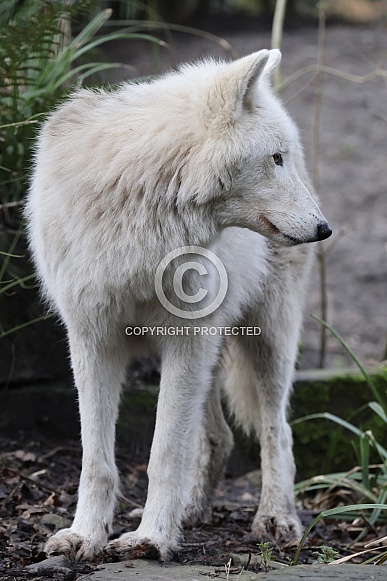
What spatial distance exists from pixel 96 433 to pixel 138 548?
511 mm

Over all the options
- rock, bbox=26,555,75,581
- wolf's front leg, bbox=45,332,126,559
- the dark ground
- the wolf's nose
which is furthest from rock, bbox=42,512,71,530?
the wolf's nose

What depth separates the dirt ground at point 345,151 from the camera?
770cm

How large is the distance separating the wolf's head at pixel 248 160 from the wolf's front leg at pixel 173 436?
0.60 metres

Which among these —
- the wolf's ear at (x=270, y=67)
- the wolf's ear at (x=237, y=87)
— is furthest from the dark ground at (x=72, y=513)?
the wolf's ear at (x=270, y=67)

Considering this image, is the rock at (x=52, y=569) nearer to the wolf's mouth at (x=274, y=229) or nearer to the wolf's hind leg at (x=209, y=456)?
the wolf's hind leg at (x=209, y=456)

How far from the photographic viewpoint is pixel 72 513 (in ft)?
12.6

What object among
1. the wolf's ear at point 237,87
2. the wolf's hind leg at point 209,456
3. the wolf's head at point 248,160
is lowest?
the wolf's hind leg at point 209,456

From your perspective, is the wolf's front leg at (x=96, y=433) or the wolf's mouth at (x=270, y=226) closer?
the wolf's mouth at (x=270, y=226)

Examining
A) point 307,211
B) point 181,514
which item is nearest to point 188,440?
point 181,514

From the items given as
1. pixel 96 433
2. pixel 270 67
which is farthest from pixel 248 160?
pixel 96 433

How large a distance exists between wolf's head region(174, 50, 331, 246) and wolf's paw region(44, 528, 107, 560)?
4.59 feet

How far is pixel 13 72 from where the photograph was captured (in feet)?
13.7

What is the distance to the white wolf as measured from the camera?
308 centimetres

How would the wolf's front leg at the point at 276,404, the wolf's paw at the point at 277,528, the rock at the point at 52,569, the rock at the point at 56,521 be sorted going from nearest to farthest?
the rock at the point at 52,569 < the rock at the point at 56,521 < the wolf's paw at the point at 277,528 < the wolf's front leg at the point at 276,404
